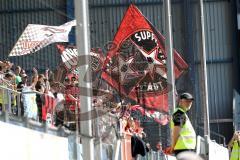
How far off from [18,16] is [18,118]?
92.9 feet

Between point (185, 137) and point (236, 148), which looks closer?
point (185, 137)

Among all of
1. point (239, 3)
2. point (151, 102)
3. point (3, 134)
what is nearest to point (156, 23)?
point (239, 3)

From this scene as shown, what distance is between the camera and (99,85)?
21047 millimetres

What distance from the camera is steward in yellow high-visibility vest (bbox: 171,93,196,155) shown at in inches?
438

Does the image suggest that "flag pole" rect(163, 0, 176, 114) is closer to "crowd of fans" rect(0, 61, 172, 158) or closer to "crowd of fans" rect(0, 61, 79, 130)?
"crowd of fans" rect(0, 61, 172, 158)

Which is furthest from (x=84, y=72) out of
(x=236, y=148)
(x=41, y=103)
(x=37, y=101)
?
(x=236, y=148)

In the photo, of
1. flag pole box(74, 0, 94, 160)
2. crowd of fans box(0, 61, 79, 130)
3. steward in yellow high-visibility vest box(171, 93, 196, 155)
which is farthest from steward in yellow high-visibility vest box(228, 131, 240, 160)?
flag pole box(74, 0, 94, 160)

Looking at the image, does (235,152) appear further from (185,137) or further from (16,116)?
(16,116)

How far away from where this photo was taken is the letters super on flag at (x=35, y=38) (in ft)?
67.9

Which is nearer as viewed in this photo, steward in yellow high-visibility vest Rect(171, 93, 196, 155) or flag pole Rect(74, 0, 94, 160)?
flag pole Rect(74, 0, 94, 160)

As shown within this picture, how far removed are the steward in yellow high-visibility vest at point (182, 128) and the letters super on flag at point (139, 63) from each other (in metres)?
10.4

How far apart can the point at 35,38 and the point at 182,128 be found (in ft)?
34.2

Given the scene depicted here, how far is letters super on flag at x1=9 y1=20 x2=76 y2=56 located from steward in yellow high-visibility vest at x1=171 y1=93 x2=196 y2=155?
9.65 meters

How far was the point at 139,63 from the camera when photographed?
24.8 metres
